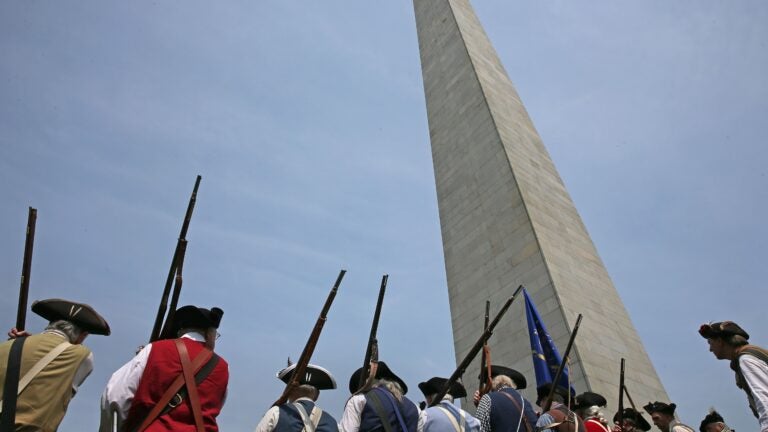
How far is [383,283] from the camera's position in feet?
15.4

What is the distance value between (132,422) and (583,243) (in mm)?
10277

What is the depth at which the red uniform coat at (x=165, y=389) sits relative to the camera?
8.43 ft

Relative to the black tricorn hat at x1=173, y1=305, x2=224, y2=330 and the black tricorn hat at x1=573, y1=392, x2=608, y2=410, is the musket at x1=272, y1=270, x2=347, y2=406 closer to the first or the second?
the black tricorn hat at x1=173, y1=305, x2=224, y2=330

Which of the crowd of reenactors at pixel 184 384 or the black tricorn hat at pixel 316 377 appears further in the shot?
the black tricorn hat at pixel 316 377

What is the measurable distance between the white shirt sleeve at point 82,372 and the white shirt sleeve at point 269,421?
1.00 metres

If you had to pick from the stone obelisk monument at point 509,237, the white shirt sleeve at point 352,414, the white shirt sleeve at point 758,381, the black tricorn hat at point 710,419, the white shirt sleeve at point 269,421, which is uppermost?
the stone obelisk monument at point 509,237

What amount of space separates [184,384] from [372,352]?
5.49ft

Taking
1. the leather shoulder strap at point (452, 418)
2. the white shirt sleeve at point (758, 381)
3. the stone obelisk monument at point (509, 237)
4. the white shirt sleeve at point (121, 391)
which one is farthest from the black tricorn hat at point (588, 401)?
the white shirt sleeve at point (121, 391)

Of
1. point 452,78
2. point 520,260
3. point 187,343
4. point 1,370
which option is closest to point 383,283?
point 187,343

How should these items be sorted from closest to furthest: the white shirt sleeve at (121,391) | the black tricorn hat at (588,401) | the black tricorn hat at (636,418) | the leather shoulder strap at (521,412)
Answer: the white shirt sleeve at (121,391), the leather shoulder strap at (521,412), the black tricorn hat at (588,401), the black tricorn hat at (636,418)

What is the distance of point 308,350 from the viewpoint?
3639 millimetres

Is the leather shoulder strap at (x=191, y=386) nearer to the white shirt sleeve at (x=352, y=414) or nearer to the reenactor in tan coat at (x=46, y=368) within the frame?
the reenactor in tan coat at (x=46, y=368)

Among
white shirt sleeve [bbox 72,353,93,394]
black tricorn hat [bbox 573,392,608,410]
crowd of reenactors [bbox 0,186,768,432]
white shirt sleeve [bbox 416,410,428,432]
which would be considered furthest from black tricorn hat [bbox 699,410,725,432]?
white shirt sleeve [bbox 72,353,93,394]

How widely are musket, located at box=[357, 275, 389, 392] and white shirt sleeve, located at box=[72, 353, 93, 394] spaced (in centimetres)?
164
